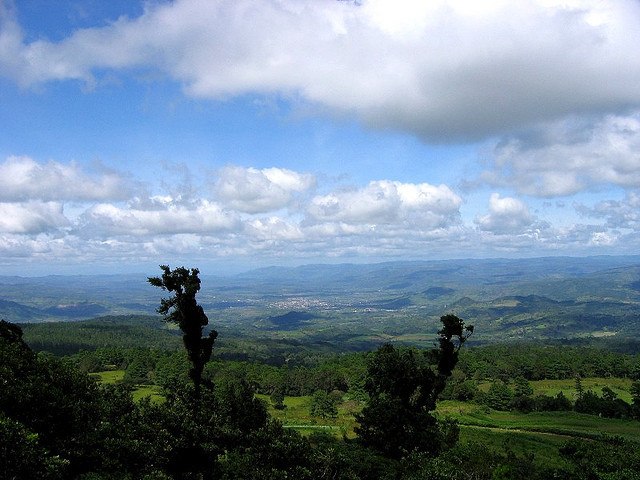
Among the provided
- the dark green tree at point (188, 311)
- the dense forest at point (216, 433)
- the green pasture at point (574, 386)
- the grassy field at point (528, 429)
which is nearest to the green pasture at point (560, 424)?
the grassy field at point (528, 429)

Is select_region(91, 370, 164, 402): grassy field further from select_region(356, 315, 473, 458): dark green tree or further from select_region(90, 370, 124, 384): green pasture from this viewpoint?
select_region(356, 315, 473, 458): dark green tree

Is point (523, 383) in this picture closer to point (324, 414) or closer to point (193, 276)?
point (324, 414)

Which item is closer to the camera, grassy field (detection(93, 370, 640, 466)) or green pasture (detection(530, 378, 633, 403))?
grassy field (detection(93, 370, 640, 466))

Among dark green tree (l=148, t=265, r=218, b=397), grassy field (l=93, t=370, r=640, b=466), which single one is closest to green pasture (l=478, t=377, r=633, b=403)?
grassy field (l=93, t=370, r=640, b=466)

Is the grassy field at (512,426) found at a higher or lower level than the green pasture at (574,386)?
higher

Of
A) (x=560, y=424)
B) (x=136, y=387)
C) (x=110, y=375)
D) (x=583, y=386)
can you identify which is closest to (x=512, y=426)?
(x=560, y=424)

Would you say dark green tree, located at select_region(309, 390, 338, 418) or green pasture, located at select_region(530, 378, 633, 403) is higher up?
dark green tree, located at select_region(309, 390, 338, 418)

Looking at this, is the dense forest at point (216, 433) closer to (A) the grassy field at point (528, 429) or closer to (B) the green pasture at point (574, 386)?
(A) the grassy field at point (528, 429)

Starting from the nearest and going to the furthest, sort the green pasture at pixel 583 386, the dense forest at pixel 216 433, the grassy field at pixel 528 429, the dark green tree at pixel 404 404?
the dense forest at pixel 216 433
the dark green tree at pixel 404 404
the grassy field at pixel 528 429
the green pasture at pixel 583 386
